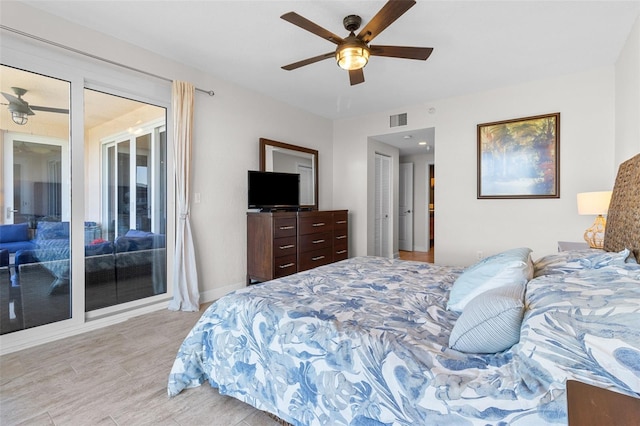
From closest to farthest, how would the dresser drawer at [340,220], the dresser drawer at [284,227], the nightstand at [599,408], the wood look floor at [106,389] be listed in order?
1. the nightstand at [599,408]
2. the wood look floor at [106,389]
3. the dresser drawer at [284,227]
4. the dresser drawer at [340,220]

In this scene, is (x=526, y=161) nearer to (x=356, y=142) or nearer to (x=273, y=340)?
(x=356, y=142)

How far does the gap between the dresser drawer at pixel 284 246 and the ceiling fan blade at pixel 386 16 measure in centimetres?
240

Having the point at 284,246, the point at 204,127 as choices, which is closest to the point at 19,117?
the point at 204,127

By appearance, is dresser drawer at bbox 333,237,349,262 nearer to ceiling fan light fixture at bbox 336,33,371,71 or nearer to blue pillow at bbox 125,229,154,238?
blue pillow at bbox 125,229,154,238

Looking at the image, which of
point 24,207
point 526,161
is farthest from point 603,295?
point 24,207

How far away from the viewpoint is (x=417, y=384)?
1.03m

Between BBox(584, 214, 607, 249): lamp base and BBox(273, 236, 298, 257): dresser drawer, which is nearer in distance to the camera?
BBox(584, 214, 607, 249): lamp base

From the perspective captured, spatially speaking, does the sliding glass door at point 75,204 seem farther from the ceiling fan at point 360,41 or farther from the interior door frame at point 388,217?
the interior door frame at point 388,217

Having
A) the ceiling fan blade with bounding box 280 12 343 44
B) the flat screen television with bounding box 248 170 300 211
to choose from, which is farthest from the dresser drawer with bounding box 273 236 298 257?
the ceiling fan blade with bounding box 280 12 343 44

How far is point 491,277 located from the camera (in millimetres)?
1446

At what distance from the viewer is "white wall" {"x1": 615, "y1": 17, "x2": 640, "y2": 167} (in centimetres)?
248

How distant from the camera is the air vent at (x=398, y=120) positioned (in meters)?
4.66

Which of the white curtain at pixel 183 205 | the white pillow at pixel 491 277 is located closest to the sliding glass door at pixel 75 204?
the white curtain at pixel 183 205

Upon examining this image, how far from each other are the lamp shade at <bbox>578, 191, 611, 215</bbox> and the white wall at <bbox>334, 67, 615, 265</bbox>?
0.90 m
